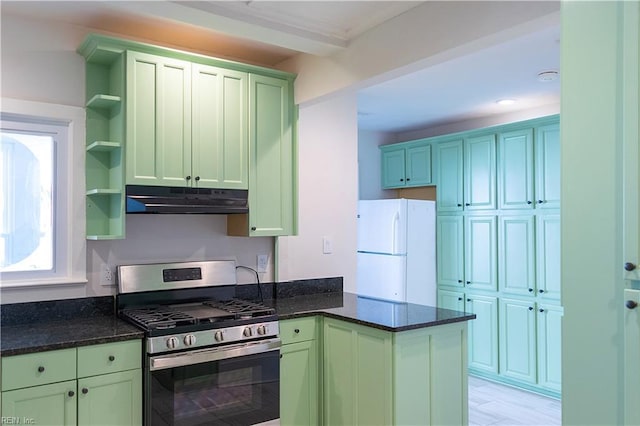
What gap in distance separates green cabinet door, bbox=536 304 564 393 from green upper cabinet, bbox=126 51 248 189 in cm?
276

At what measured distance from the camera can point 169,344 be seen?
247cm

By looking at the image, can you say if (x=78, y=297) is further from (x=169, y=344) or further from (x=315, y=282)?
(x=315, y=282)

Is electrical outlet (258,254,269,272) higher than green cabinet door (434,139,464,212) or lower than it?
lower

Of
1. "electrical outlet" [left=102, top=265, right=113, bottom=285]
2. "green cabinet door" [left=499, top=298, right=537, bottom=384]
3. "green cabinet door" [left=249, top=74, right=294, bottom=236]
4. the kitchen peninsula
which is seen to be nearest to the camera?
the kitchen peninsula

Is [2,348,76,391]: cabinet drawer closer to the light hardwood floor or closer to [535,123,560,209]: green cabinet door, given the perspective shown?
the light hardwood floor

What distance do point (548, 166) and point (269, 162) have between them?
7.86ft

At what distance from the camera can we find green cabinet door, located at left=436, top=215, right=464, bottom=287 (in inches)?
192

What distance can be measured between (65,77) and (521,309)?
3843mm

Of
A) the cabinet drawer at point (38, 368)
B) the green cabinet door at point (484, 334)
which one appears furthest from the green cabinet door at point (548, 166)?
the cabinet drawer at point (38, 368)

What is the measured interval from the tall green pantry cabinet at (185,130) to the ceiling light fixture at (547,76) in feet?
5.96

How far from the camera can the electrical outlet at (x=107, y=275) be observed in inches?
115

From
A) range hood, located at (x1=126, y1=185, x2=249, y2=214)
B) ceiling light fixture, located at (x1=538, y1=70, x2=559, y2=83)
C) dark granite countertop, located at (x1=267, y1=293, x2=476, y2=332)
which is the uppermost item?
ceiling light fixture, located at (x1=538, y1=70, x2=559, y2=83)

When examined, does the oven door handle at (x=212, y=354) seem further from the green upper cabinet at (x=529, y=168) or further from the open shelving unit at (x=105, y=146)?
the green upper cabinet at (x=529, y=168)

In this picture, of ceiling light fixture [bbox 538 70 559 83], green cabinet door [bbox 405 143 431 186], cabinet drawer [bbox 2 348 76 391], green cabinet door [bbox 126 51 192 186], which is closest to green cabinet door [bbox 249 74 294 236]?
green cabinet door [bbox 126 51 192 186]
